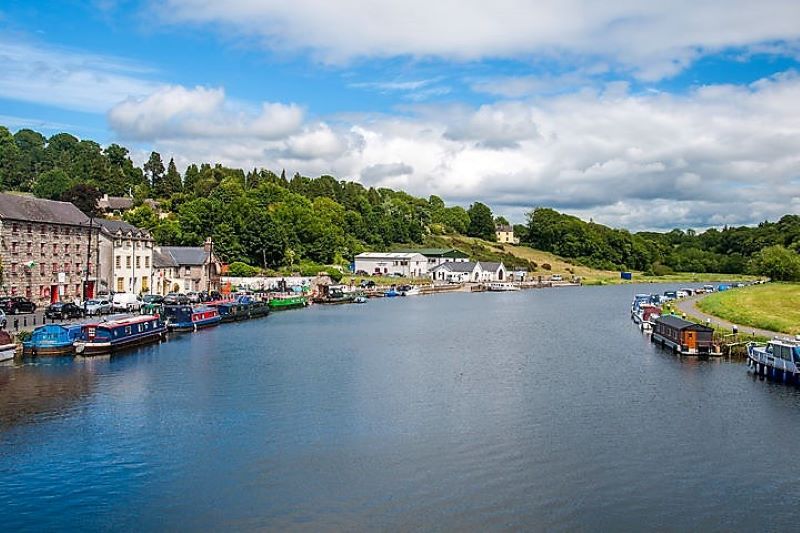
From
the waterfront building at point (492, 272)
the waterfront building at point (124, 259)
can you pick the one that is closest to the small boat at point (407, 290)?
the waterfront building at point (492, 272)

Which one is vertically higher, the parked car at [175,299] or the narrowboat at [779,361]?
the parked car at [175,299]

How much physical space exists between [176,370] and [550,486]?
26396 millimetres

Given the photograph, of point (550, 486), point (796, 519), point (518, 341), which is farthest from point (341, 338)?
point (796, 519)

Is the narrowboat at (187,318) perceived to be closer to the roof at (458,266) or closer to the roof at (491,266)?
the roof at (458,266)

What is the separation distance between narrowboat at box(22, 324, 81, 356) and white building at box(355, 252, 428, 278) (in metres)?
88.4

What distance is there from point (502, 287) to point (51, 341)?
3859 inches

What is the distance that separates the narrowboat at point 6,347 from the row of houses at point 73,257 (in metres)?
17.3

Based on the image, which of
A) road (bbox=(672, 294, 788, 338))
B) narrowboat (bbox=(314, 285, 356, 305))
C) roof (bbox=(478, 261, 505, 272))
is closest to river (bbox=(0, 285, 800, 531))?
road (bbox=(672, 294, 788, 338))

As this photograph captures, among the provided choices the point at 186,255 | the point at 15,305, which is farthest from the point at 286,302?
the point at 15,305

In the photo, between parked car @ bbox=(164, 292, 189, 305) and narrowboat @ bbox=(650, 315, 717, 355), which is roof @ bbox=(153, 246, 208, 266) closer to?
parked car @ bbox=(164, 292, 189, 305)

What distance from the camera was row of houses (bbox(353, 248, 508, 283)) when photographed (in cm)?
13600

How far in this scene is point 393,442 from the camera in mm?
29109

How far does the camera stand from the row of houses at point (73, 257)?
63906 millimetres

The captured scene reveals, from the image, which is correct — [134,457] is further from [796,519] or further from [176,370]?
[796,519]
